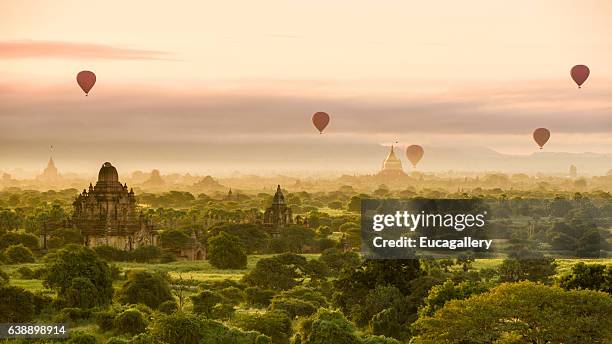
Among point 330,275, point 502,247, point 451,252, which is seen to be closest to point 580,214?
point 502,247

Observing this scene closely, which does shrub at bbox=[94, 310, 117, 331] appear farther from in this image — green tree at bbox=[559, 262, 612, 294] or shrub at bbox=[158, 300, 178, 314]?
green tree at bbox=[559, 262, 612, 294]

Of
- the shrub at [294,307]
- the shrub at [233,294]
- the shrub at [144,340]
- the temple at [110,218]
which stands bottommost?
the shrub at [144,340]

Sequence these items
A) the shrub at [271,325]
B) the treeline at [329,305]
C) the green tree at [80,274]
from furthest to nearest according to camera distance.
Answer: the green tree at [80,274] < the shrub at [271,325] < the treeline at [329,305]

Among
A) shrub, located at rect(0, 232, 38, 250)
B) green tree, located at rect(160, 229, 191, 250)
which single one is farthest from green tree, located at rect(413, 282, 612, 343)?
shrub, located at rect(0, 232, 38, 250)

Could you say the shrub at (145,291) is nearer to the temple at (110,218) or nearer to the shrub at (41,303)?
the shrub at (41,303)

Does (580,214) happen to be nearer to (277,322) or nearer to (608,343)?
(277,322)

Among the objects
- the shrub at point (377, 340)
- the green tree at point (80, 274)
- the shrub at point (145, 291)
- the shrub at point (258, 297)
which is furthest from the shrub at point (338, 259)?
the shrub at point (377, 340)

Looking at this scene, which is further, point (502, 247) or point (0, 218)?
point (0, 218)
